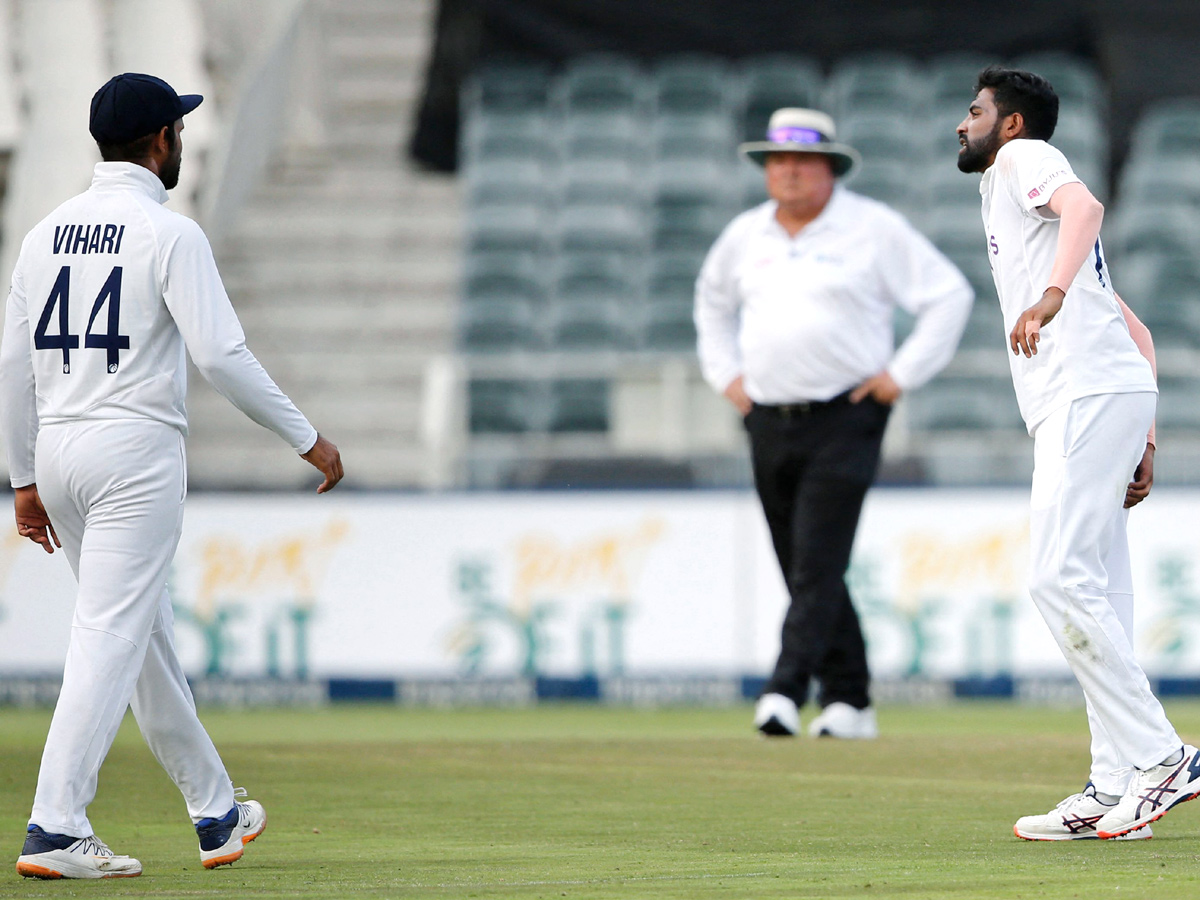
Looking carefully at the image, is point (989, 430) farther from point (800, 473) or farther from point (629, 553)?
point (800, 473)

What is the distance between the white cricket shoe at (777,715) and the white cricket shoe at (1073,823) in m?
2.62

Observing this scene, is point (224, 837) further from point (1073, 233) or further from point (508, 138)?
point (508, 138)

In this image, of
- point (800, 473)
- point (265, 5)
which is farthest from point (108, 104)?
point (265, 5)

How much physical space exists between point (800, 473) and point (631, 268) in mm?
8643

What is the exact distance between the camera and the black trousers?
7.04m

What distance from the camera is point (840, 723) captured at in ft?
23.4

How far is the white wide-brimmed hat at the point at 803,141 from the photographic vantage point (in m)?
7.43

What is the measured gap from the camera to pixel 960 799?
5.26m

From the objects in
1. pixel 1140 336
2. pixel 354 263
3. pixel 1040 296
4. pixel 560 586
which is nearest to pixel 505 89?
pixel 354 263

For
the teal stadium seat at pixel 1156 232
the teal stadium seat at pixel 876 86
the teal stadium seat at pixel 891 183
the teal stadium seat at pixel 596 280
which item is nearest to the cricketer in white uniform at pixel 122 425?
the teal stadium seat at pixel 596 280

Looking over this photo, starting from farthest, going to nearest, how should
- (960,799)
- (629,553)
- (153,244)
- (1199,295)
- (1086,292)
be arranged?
(1199,295) < (629,553) < (960,799) < (1086,292) < (153,244)

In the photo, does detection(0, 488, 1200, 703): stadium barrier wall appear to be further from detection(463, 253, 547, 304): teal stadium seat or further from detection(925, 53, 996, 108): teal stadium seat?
detection(925, 53, 996, 108): teal stadium seat

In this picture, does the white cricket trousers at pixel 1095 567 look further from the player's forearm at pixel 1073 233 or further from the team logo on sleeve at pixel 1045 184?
the team logo on sleeve at pixel 1045 184

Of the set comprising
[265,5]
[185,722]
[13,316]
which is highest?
[265,5]
